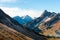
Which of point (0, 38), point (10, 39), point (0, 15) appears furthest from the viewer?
point (0, 15)

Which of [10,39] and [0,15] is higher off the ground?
[0,15]

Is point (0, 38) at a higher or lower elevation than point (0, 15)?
lower

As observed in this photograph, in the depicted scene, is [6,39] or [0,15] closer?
[6,39]

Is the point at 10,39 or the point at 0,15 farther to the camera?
the point at 0,15

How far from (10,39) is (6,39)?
5.24 m

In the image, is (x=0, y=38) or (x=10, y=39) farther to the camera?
(x=10, y=39)

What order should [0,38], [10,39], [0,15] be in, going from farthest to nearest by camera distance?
[0,15], [10,39], [0,38]

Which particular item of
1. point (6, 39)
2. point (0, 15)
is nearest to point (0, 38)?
point (6, 39)

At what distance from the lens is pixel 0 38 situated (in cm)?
8738

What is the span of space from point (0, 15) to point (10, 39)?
306ft

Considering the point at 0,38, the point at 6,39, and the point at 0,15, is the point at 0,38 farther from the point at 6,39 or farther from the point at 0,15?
the point at 0,15

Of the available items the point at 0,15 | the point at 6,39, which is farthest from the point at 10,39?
the point at 0,15

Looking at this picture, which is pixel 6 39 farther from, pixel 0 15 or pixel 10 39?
pixel 0 15
